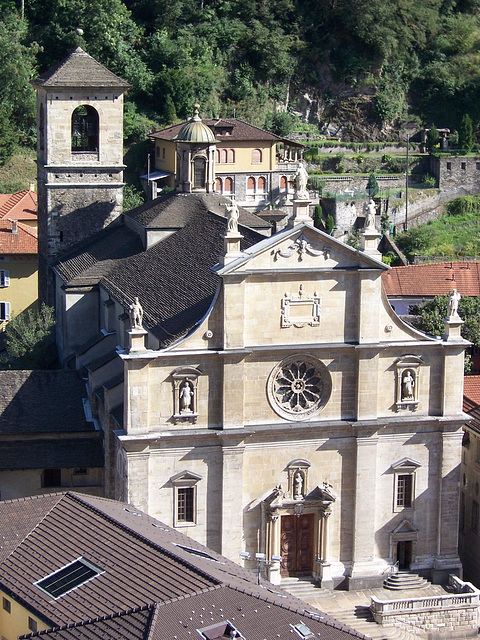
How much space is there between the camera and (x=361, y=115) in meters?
110

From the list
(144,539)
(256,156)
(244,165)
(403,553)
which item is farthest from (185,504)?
(256,156)

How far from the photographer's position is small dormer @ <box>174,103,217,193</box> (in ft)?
196

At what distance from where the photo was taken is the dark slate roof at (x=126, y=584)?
32.4 m

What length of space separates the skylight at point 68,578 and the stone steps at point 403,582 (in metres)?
16.0

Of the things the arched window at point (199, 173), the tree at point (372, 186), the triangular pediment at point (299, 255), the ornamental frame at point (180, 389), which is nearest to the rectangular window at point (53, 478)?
the ornamental frame at point (180, 389)

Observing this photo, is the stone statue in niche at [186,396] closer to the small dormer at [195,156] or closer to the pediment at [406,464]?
the pediment at [406,464]

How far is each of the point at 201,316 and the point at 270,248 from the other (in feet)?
10.7

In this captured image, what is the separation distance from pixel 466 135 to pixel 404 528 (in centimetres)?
6107

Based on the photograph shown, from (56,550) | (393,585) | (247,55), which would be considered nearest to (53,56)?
(247,55)

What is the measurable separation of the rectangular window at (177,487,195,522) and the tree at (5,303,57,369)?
49.5 feet

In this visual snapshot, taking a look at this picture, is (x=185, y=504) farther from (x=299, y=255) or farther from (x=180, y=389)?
(x=299, y=255)

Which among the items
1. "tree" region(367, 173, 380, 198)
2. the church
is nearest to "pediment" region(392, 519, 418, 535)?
the church

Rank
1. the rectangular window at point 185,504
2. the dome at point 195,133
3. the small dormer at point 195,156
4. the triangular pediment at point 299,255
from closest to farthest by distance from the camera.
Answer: the triangular pediment at point 299,255 < the rectangular window at point 185,504 < the dome at point 195,133 < the small dormer at point 195,156

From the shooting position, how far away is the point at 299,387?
48.0m
